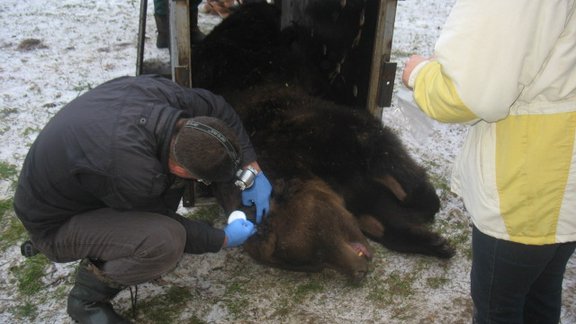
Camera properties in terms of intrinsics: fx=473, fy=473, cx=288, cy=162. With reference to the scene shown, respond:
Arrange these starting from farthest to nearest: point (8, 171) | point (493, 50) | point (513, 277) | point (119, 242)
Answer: point (8, 171), point (119, 242), point (513, 277), point (493, 50)

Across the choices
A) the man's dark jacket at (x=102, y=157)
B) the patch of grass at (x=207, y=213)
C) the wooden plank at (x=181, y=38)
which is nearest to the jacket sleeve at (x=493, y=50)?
the man's dark jacket at (x=102, y=157)

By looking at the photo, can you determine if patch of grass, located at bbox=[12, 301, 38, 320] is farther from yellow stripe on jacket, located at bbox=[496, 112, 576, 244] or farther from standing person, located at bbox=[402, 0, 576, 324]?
yellow stripe on jacket, located at bbox=[496, 112, 576, 244]

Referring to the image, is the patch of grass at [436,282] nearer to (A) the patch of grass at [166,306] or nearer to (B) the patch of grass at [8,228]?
(A) the patch of grass at [166,306]

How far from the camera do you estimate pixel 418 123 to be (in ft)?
12.0

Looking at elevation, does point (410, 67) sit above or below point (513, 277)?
above

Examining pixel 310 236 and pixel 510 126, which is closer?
pixel 510 126

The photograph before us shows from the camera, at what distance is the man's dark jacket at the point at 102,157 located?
190 centimetres

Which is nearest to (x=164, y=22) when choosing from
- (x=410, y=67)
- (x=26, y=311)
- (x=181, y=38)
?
(x=181, y=38)

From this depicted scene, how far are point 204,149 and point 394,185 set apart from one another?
1.36 m

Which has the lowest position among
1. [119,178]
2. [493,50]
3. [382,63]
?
[119,178]

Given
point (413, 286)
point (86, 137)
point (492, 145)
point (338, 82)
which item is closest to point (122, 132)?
point (86, 137)

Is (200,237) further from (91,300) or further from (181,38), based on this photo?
(181,38)

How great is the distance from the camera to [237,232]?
2465 millimetres

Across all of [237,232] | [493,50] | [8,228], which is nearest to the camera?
[493,50]
